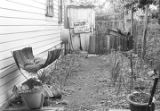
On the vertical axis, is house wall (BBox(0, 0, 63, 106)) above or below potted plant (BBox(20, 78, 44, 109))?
above

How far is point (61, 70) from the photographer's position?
6.02m

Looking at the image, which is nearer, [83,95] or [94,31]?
[83,95]

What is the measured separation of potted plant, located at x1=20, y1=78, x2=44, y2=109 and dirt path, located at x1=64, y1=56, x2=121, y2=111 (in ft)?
1.84

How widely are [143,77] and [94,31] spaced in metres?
5.29

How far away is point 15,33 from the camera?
348cm

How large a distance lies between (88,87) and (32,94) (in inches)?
68.4

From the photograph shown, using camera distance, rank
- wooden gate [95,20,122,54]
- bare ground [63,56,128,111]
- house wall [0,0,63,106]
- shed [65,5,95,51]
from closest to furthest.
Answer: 1. house wall [0,0,63,106]
2. bare ground [63,56,128,111]
3. wooden gate [95,20,122,54]
4. shed [65,5,95,51]

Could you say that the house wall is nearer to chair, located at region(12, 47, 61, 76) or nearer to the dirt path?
chair, located at region(12, 47, 61, 76)

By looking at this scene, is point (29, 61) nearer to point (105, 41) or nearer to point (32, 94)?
point (32, 94)

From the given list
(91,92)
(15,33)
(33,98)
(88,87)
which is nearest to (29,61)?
(15,33)

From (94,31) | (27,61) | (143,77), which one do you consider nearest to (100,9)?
(94,31)

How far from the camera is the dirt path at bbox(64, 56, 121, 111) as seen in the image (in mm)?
3525

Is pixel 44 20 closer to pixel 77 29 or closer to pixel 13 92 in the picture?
pixel 13 92


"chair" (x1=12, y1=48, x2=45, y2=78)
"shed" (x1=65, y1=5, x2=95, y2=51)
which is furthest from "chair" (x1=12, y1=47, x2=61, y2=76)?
"shed" (x1=65, y1=5, x2=95, y2=51)
